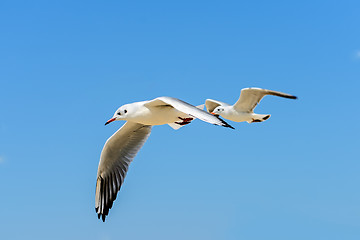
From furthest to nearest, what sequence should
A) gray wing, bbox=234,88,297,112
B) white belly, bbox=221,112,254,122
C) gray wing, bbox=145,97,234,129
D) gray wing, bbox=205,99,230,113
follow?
gray wing, bbox=205,99,230,113 → white belly, bbox=221,112,254,122 → gray wing, bbox=234,88,297,112 → gray wing, bbox=145,97,234,129

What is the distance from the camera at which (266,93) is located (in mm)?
7867

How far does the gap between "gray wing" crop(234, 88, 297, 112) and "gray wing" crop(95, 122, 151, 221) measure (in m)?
1.80

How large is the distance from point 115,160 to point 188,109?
2.38 m

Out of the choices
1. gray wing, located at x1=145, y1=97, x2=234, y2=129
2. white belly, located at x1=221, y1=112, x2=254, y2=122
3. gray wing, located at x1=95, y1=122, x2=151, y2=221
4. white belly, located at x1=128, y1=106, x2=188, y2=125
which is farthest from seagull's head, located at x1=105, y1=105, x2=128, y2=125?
white belly, located at x1=221, y1=112, x2=254, y2=122

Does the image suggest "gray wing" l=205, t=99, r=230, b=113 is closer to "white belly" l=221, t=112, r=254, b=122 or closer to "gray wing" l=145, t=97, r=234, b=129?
"white belly" l=221, t=112, r=254, b=122

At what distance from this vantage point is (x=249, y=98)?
8.13 metres

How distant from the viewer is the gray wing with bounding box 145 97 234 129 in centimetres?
470

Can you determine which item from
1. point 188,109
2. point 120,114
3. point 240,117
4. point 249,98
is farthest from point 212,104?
point 188,109

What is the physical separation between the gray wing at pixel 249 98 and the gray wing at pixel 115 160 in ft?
5.92

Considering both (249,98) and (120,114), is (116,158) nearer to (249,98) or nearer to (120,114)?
(120,114)

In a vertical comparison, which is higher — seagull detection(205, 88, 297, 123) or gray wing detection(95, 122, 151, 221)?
seagull detection(205, 88, 297, 123)

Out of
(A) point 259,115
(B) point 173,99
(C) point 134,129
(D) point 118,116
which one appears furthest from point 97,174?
(A) point 259,115

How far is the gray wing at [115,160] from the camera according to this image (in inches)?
277

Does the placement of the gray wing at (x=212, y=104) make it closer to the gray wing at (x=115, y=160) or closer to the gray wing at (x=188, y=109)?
the gray wing at (x=115, y=160)
